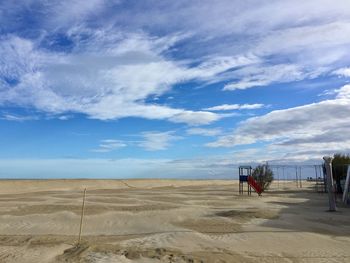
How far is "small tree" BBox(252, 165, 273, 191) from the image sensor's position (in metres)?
45.9

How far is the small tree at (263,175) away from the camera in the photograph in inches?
1809

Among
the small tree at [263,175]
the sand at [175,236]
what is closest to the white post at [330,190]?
the sand at [175,236]

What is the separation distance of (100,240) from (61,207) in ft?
36.4

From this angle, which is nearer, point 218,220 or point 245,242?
point 245,242

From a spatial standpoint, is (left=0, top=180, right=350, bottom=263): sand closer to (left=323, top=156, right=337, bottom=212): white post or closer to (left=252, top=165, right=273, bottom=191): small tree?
(left=323, top=156, right=337, bottom=212): white post

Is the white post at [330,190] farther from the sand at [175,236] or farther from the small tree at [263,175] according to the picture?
the small tree at [263,175]

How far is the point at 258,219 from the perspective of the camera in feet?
61.6

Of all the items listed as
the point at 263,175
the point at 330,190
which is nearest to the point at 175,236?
the point at 330,190

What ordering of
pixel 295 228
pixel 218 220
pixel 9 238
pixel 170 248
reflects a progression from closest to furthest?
pixel 170 248
pixel 9 238
pixel 295 228
pixel 218 220

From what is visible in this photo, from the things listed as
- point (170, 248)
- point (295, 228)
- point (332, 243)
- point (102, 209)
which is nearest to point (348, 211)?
point (295, 228)

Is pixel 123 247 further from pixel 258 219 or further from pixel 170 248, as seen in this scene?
pixel 258 219

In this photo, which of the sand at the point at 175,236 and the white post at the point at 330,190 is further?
the white post at the point at 330,190

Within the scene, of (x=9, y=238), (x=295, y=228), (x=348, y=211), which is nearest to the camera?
(x=9, y=238)

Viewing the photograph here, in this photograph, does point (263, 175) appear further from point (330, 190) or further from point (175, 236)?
point (175, 236)
